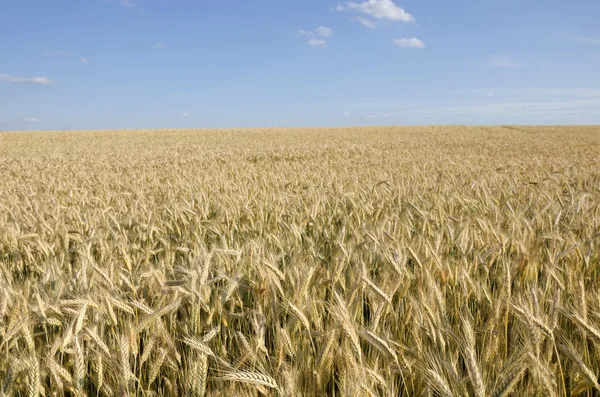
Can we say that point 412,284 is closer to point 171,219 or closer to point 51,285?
point 51,285

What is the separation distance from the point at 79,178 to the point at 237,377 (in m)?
6.40

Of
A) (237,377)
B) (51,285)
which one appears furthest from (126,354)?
(51,285)

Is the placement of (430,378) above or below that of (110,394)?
above

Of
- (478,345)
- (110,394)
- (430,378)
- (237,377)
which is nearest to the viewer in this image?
(237,377)

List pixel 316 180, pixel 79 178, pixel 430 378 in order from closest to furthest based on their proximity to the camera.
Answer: pixel 430 378 < pixel 316 180 < pixel 79 178

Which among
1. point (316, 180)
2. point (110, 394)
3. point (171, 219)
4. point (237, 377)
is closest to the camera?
point (237, 377)

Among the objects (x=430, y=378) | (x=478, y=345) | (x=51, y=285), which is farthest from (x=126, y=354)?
(x=478, y=345)

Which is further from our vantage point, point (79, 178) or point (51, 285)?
point (79, 178)

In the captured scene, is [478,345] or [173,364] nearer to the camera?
[173,364]

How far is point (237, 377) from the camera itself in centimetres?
79

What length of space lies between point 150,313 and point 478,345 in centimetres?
107

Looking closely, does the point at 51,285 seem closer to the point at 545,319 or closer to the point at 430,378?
the point at 430,378

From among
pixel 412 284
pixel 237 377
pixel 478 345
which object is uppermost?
pixel 237 377

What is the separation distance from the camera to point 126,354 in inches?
39.1
